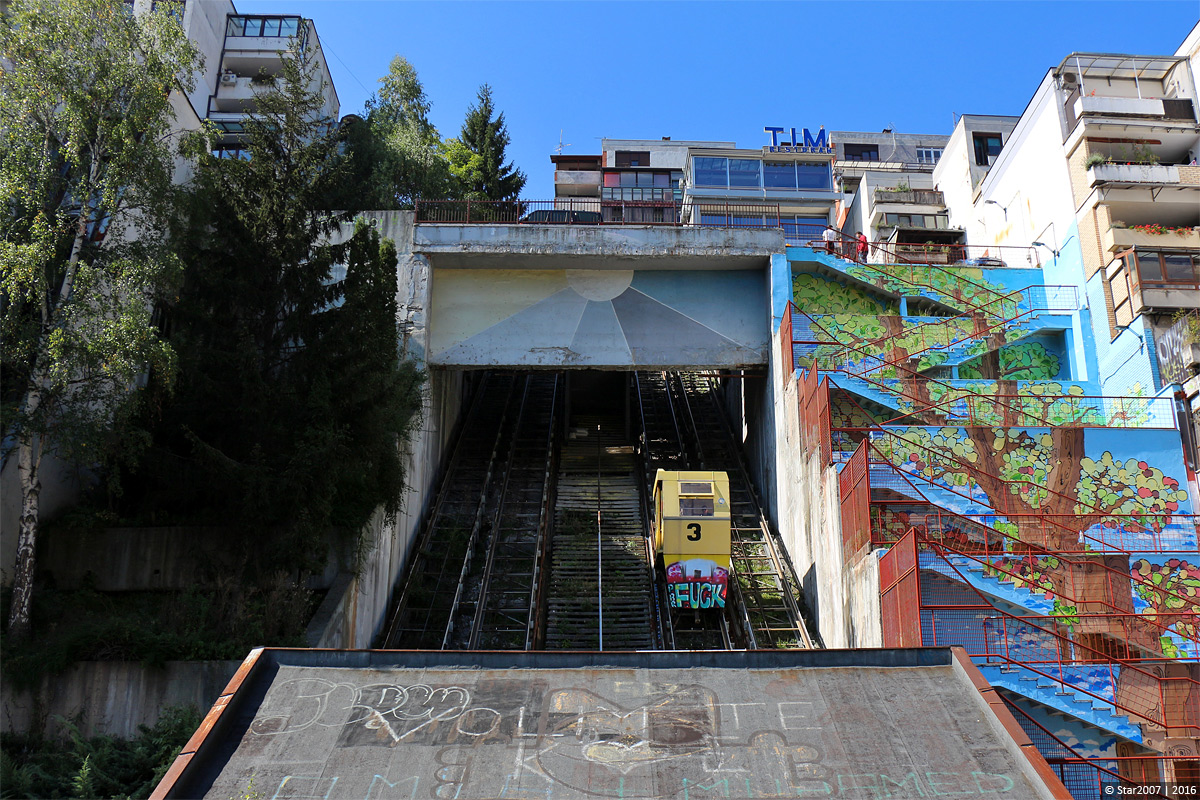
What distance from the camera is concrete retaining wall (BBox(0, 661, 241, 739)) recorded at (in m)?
12.2

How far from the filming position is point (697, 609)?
18328 mm

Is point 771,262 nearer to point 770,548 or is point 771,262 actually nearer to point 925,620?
Result: point 770,548

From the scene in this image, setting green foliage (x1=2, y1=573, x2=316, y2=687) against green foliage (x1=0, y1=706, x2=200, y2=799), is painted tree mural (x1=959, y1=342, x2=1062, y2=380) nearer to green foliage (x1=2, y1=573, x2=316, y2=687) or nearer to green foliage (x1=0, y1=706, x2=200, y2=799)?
green foliage (x1=2, y1=573, x2=316, y2=687)

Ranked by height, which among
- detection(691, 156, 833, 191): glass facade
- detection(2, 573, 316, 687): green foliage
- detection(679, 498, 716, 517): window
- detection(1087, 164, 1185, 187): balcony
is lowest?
detection(2, 573, 316, 687): green foliage

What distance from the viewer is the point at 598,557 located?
69.1 ft

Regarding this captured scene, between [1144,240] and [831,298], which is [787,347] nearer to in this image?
[831,298]

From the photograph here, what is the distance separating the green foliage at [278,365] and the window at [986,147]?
27.9 metres

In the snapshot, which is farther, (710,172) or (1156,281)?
(710,172)

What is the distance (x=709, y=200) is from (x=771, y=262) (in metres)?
17.7

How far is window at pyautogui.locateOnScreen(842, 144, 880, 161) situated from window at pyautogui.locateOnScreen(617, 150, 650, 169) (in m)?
12.7

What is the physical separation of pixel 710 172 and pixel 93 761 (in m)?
35.6

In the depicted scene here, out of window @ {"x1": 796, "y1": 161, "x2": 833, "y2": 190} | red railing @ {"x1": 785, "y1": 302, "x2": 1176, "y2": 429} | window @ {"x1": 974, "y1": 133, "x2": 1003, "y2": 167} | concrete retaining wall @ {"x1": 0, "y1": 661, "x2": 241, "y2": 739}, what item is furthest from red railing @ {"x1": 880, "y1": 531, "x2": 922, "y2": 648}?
window @ {"x1": 796, "y1": 161, "x2": 833, "y2": 190}

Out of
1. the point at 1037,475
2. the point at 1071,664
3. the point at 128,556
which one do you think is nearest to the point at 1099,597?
the point at 1071,664

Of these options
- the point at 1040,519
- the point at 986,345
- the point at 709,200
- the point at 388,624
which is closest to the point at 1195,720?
the point at 1040,519
